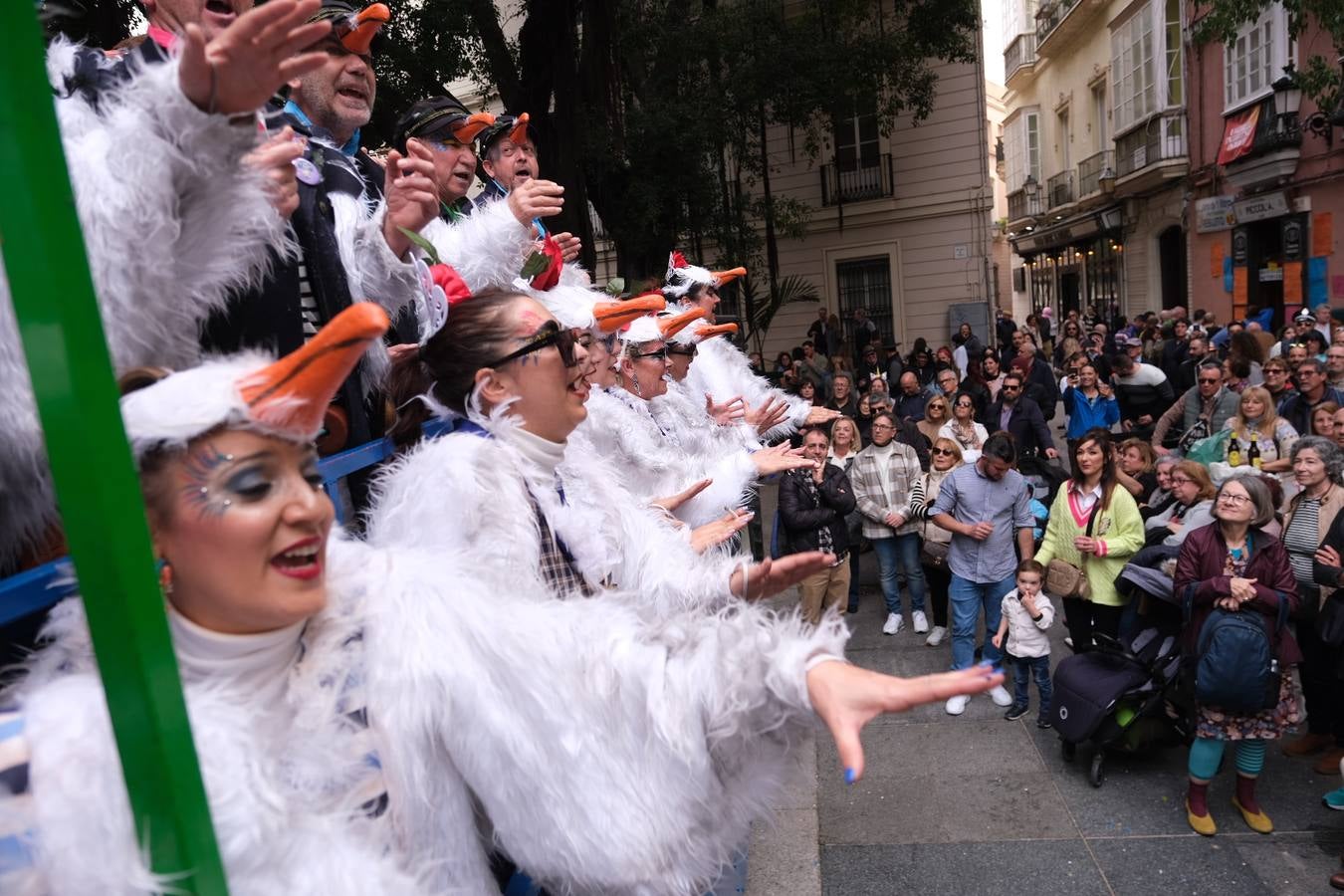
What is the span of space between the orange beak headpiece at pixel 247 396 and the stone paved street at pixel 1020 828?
3612 millimetres

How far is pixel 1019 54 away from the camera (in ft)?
110

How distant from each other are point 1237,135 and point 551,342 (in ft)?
64.7

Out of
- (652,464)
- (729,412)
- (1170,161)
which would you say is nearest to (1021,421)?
(729,412)

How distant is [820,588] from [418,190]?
512cm

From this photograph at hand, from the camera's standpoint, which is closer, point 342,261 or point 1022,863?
point 342,261

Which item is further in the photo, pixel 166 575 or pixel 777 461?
pixel 777 461

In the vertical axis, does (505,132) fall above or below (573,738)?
above

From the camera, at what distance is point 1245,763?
14.8 ft

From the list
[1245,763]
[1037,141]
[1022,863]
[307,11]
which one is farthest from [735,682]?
[1037,141]

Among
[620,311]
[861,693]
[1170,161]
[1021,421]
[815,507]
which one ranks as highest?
[1170,161]

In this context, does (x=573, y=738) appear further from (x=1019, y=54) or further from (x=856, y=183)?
(x=1019, y=54)

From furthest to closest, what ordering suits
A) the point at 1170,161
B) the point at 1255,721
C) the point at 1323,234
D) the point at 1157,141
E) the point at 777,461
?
the point at 1157,141, the point at 1170,161, the point at 1323,234, the point at 1255,721, the point at 777,461

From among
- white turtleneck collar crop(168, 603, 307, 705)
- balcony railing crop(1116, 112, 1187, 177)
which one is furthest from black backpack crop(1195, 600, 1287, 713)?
balcony railing crop(1116, 112, 1187, 177)

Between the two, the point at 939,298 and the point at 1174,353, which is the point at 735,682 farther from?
the point at 939,298
